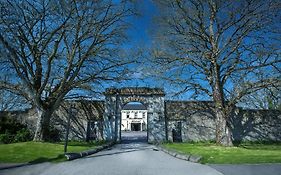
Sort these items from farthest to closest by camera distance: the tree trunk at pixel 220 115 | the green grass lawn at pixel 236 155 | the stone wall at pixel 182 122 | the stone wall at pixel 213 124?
the stone wall at pixel 182 122
the stone wall at pixel 213 124
the tree trunk at pixel 220 115
the green grass lawn at pixel 236 155

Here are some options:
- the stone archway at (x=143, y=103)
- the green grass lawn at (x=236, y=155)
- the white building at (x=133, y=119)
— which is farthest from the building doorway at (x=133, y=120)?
the green grass lawn at (x=236, y=155)

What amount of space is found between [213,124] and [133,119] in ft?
132

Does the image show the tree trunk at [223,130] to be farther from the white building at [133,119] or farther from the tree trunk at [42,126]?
the white building at [133,119]

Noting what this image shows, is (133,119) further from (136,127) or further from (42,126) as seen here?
(42,126)

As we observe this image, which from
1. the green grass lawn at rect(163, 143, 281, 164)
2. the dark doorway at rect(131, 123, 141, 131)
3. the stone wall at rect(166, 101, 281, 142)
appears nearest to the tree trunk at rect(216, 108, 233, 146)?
the green grass lawn at rect(163, 143, 281, 164)

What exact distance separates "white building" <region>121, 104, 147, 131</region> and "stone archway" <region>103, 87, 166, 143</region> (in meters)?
38.3

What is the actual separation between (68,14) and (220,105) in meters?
12.1

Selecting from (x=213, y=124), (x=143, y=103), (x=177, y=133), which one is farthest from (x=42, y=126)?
(x=213, y=124)

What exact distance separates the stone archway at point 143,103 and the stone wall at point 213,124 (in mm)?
1014

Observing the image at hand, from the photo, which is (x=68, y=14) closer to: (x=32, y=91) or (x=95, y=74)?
(x=95, y=74)

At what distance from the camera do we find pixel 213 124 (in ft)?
67.1

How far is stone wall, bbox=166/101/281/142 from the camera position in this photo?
20047mm

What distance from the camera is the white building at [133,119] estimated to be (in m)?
58.9

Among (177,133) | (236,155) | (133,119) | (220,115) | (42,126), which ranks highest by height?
(133,119)
